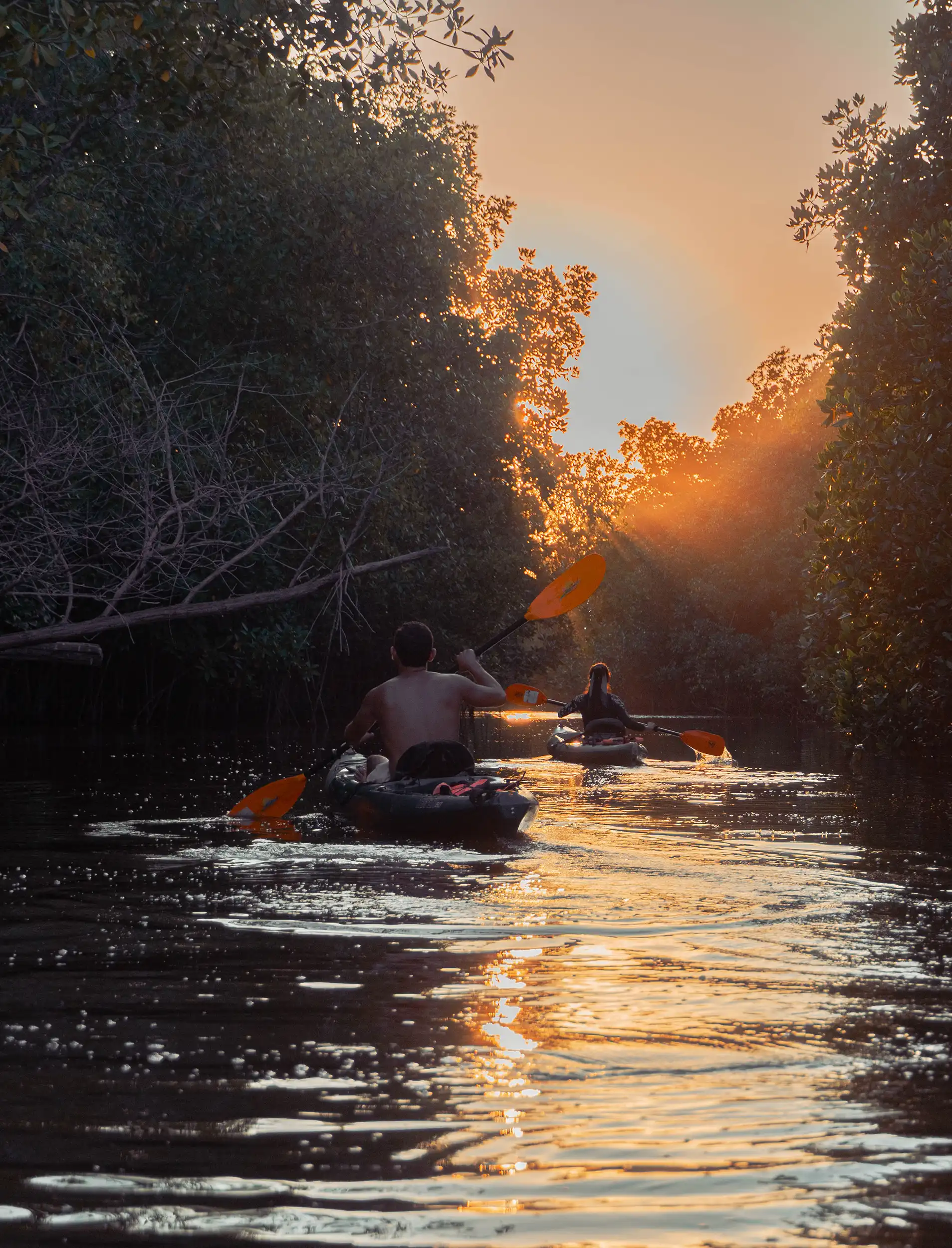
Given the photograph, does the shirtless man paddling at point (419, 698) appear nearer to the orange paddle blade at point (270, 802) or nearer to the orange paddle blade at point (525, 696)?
the orange paddle blade at point (270, 802)

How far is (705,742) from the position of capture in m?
15.5

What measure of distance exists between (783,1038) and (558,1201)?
1.47 m

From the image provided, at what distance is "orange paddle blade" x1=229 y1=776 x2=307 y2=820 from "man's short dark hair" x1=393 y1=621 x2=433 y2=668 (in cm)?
160

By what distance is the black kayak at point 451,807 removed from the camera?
28.9 feet

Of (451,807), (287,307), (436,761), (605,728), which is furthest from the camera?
(287,307)

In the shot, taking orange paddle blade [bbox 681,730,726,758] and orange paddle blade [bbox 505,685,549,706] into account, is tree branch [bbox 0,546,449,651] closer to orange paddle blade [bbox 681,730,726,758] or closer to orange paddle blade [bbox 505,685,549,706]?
orange paddle blade [bbox 505,685,549,706]

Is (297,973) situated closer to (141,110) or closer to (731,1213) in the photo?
(731,1213)

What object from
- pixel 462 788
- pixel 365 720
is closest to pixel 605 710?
pixel 365 720

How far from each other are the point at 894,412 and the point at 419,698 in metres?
A: 8.85

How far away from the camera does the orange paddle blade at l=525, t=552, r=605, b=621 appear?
38.3 feet

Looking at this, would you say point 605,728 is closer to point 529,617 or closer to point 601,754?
point 601,754

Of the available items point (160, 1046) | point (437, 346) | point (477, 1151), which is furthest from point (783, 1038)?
point (437, 346)

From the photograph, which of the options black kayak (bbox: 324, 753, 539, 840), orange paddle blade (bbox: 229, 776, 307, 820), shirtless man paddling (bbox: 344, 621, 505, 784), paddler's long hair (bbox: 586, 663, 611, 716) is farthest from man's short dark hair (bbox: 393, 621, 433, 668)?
paddler's long hair (bbox: 586, 663, 611, 716)

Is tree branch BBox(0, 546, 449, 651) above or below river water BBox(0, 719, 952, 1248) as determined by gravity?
above
